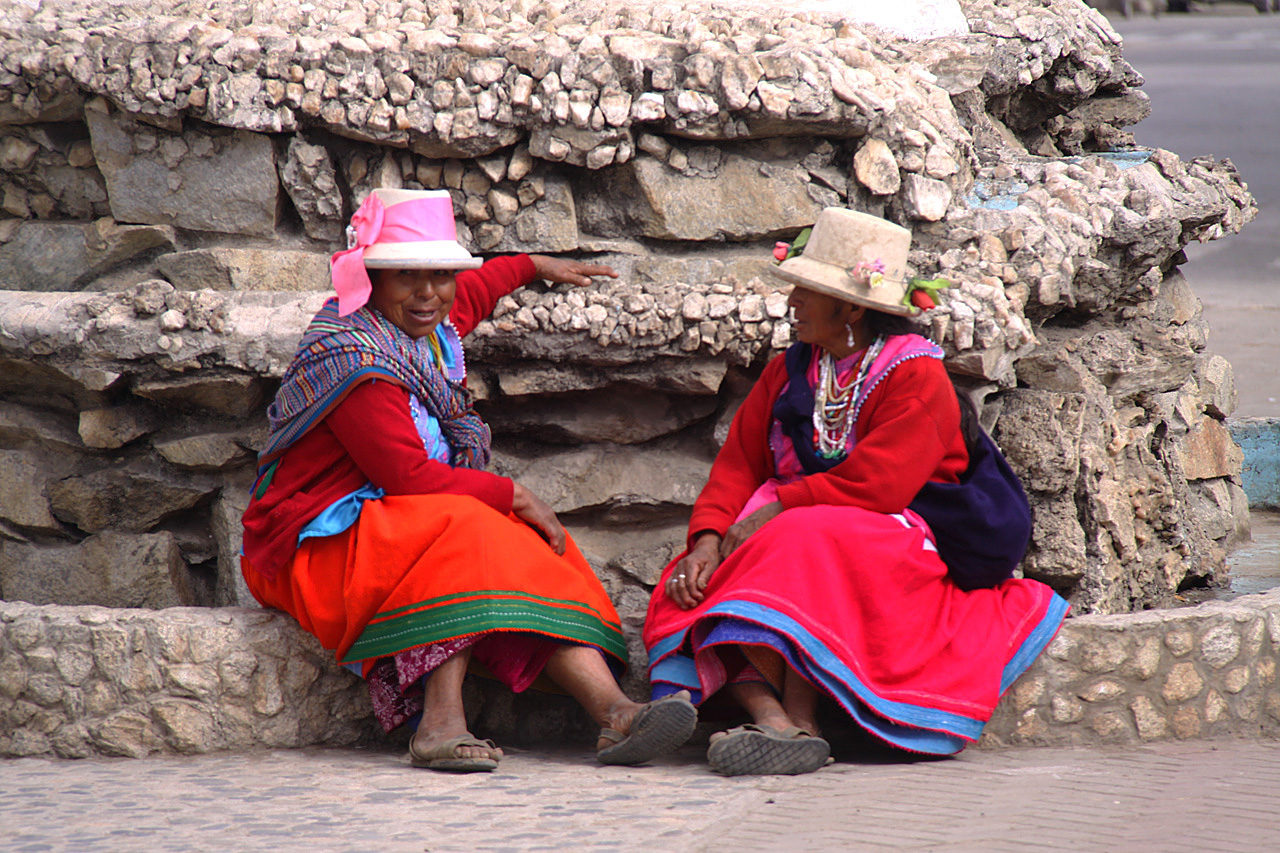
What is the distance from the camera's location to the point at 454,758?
2699 millimetres

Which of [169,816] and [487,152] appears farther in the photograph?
[487,152]

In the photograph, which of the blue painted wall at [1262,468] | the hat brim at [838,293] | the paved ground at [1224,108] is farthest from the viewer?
the paved ground at [1224,108]

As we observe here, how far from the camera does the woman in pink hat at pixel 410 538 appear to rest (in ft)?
9.07

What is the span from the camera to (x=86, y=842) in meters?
2.24

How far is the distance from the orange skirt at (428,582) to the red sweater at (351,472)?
47 millimetres

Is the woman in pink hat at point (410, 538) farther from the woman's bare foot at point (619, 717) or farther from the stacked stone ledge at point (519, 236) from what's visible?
the stacked stone ledge at point (519, 236)

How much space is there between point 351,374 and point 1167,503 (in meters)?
2.86

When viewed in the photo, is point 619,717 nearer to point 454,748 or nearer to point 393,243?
point 454,748

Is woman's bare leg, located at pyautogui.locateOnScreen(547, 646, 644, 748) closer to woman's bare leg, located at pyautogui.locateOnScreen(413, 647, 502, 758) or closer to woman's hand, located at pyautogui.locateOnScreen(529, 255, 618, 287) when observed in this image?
woman's bare leg, located at pyautogui.locateOnScreen(413, 647, 502, 758)

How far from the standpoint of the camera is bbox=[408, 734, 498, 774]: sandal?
2.70 metres

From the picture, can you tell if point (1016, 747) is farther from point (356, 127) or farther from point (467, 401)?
point (356, 127)

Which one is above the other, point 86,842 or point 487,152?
point 487,152

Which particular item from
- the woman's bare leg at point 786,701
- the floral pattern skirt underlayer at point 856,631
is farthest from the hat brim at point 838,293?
the woman's bare leg at point 786,701

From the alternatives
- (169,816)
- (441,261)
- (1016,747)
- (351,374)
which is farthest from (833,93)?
(169,816)
